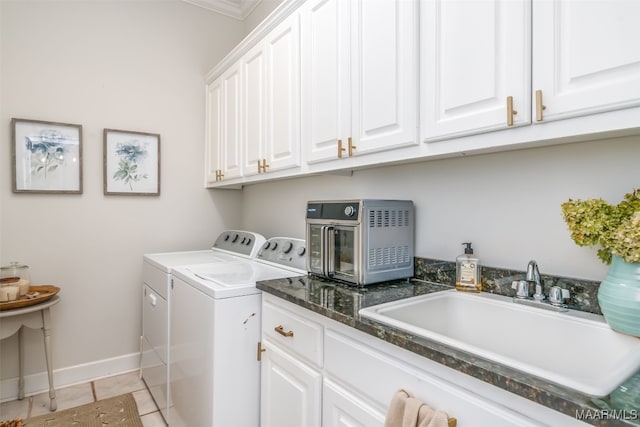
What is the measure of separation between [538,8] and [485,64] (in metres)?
0.18

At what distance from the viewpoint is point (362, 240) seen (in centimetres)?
145

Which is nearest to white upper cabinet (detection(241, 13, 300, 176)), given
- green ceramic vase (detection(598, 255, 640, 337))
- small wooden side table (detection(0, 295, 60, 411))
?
green ceramic vase (detection(598, 255, 640, 337))

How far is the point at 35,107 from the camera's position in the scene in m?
2.37

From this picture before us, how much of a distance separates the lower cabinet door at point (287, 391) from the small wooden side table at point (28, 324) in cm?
155

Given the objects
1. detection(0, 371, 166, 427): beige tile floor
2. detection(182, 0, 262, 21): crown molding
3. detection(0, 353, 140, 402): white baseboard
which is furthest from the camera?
detection(182, 0, 262, 21): crown molding

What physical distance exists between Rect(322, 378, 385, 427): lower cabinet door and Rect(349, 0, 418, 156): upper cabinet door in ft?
2.88

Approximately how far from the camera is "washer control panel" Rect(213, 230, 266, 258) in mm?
2428

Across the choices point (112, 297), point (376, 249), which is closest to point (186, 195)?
point (112, 297)

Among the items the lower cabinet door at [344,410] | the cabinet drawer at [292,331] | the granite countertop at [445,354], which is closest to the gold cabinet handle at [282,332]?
the cabinet drawer at [292,331]

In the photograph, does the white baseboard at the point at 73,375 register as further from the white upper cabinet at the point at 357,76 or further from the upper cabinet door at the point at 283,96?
the white upper cabinet at the point at 357,76

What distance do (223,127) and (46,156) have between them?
1.19 metres

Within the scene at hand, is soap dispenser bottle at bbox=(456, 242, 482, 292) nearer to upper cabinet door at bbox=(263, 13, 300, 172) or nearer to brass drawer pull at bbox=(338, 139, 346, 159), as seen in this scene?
brass drawer pull at bbox=(338, 139, 346, 159)

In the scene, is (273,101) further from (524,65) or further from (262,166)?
(524,65)

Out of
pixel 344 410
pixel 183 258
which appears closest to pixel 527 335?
pixel 344 410
